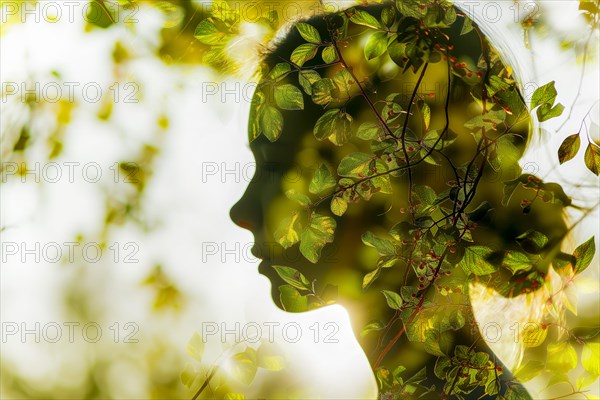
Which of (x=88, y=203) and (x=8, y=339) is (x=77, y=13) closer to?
(x=88, y=203)

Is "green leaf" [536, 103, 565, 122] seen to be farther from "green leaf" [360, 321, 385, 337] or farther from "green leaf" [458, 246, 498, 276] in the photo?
"green leaf" [360, 321, 385, 337]

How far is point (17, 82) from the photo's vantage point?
99cm

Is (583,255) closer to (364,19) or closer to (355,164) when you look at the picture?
(355,164)

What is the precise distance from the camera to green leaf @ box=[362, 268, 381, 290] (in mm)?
954

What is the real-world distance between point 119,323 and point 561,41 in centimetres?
96

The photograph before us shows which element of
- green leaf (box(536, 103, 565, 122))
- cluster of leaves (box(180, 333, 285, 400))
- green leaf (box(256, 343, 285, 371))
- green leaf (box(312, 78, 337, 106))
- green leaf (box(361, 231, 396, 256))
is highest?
green leaf (box(536, 103, 565, 122))

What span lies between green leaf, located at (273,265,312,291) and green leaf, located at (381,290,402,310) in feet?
0.45

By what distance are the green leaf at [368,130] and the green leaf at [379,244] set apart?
0.17 meters

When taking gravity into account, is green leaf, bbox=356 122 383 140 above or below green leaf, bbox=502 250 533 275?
above

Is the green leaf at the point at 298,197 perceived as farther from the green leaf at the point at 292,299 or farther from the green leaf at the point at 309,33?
the green leaf at the point at 309,33

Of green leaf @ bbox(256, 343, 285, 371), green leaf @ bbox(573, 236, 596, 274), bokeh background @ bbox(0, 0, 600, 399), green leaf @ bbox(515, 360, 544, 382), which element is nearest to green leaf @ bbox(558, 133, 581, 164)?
bokeh background @ bbox(0, 0, 600, 399)

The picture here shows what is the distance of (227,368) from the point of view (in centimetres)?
97

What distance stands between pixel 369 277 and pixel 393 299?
0.19 ft

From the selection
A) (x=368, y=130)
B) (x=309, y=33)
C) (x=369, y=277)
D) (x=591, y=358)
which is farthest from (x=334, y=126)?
(x=591, y=358)
